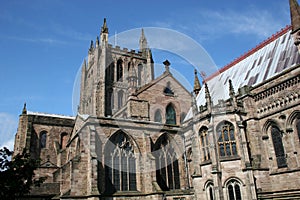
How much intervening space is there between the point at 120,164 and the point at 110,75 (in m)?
28.0

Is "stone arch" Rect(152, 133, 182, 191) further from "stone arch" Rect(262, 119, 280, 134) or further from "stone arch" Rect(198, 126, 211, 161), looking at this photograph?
"stone arch" Rect(262, 119, 280, 134)

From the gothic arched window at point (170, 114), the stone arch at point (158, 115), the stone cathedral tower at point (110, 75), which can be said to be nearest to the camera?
the stone arch at point (158, 115)

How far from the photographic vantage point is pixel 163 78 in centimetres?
3575

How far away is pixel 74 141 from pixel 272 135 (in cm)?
1731

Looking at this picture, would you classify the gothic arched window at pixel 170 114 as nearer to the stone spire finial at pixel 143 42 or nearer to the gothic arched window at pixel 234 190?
the gothic arched window at pixel 234 190

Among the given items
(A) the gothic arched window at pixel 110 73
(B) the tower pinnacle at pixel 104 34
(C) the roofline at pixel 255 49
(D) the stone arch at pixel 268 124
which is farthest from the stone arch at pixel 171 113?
(B) the tower pinnacle at pixel 104 34

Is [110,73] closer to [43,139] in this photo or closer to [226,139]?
[43,139]

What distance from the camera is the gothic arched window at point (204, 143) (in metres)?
21.9

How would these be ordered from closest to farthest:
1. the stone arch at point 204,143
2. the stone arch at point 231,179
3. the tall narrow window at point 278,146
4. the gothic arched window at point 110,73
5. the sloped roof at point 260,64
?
the stone arch at point 231,179 → the tall narrow window at point 278,146 → the sloped roof at point 260,64 → the stone arch at point 204,143 → the gothic arched window at point 110,73

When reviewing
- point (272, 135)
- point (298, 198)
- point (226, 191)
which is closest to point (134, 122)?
point (226, 191)

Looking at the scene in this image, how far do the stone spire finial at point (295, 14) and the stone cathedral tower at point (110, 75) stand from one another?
26.6 metres

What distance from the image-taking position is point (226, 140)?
20766mm

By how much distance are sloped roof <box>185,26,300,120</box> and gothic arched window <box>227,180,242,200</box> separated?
339 inches

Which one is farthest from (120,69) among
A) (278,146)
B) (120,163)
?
(278,146)
